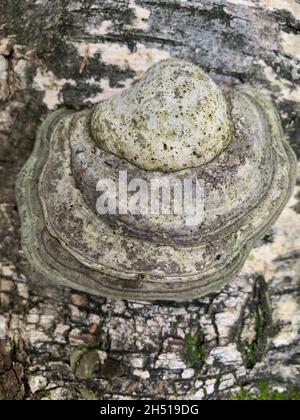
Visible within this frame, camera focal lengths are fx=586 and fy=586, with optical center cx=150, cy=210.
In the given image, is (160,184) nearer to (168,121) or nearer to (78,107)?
(168,121)

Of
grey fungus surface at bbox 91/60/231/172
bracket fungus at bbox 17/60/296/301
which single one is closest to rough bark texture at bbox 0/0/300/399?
bracket fungus at bbox 17/60/296/301

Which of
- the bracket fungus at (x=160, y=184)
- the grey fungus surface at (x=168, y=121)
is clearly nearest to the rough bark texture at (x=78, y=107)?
the bracket fungus at (x=160, y=184)

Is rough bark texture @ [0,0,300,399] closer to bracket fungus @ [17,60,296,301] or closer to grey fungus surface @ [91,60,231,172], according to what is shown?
bracket fungus @ [17,60,296,301]

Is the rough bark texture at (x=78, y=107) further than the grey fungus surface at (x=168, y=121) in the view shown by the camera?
Yes

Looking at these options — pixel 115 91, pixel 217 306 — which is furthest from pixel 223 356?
pixel 115 91

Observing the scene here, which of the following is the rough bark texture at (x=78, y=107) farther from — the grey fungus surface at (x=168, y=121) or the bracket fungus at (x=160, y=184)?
the grey fungus surface at (x=168, y=121)

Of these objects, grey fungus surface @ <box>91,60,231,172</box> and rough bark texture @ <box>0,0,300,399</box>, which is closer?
grey fungus surface @ <box>91,60,231,172</box>

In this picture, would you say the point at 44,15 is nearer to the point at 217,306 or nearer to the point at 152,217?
the point at 152,217
